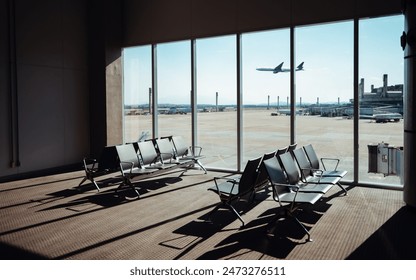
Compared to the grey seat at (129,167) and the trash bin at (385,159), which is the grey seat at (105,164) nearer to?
the grey seat at (129,167)

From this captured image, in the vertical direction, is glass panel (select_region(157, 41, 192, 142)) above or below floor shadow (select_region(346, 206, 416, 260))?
above

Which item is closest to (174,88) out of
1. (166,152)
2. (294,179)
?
(166,152)

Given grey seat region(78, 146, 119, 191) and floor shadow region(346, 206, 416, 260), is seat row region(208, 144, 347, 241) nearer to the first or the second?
floor shadow region(346, 206, 416, 260)

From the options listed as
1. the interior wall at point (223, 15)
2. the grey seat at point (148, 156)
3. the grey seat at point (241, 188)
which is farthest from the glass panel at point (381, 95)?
the grey seat at point (148, 156)

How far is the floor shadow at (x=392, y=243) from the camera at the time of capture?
3.89m

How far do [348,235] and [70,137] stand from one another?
771 cm

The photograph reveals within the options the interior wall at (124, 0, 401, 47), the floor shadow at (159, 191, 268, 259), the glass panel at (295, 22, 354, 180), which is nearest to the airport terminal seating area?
the floor shadow at (159, 191, 268, 259)

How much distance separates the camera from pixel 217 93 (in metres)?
9.44

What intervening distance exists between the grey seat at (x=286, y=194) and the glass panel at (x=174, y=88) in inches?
196

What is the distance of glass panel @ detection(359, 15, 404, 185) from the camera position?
7.36 metres

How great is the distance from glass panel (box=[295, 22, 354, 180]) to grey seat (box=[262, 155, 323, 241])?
3335mm

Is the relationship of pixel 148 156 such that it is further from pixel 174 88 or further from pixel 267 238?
pixel 267 238

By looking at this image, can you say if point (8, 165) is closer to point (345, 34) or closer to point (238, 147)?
point (238, 147)

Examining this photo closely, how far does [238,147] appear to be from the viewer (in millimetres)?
8953
